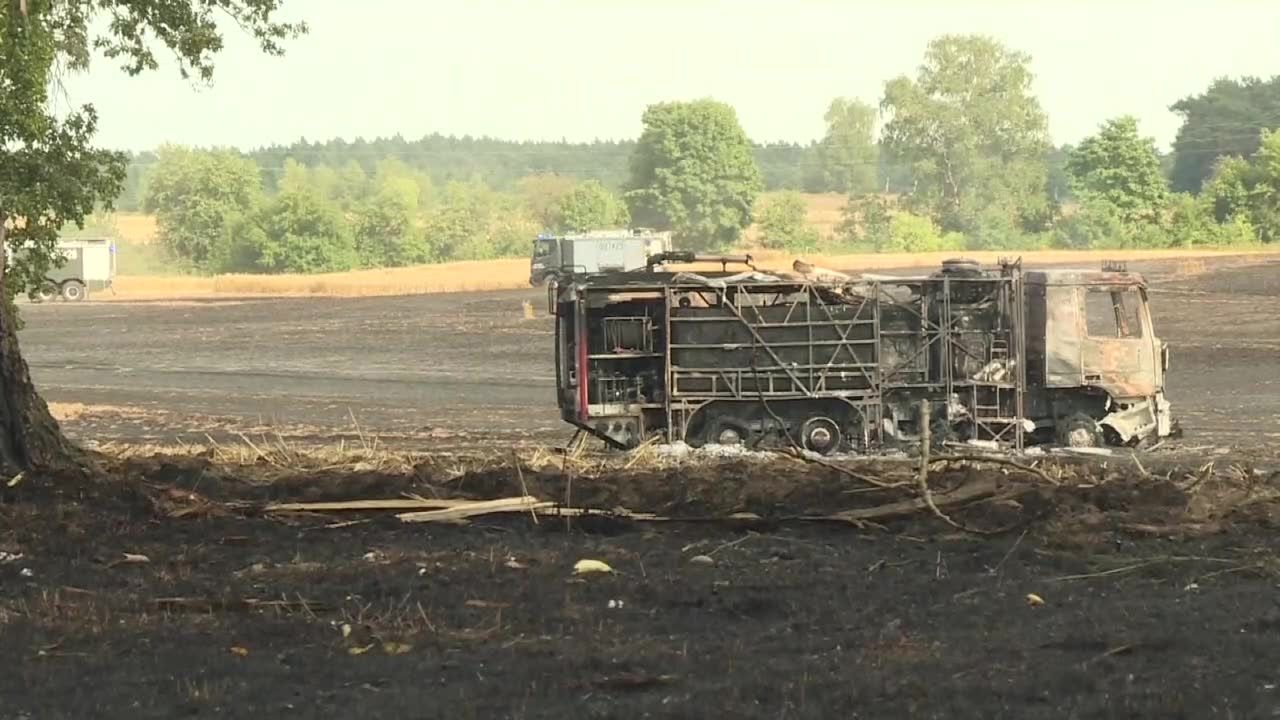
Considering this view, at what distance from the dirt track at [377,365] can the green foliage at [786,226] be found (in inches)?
2292

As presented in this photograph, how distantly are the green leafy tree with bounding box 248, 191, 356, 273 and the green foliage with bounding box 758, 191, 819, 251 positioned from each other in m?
32.1

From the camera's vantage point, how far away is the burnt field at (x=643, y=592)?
8.52 m

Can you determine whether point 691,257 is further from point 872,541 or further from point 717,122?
point 717,122

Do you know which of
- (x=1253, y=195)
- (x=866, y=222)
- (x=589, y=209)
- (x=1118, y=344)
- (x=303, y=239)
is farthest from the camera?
(x=589, y=209)

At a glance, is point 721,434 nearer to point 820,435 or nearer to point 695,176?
point 820,435

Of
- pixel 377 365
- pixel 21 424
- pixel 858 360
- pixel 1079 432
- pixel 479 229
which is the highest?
pixel 479 229

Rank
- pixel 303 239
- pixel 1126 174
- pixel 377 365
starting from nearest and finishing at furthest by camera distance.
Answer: pixel 377 365 < pixel 1126 174 < pixel 303 239

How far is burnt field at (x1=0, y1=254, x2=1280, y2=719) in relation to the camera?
27.9 ft

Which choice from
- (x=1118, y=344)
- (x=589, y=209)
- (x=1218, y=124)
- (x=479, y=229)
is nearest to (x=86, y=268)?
(x=1118, y=344)

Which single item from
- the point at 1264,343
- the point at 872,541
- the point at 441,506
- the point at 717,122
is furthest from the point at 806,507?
the point at 717,122

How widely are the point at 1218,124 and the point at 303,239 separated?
267 feet

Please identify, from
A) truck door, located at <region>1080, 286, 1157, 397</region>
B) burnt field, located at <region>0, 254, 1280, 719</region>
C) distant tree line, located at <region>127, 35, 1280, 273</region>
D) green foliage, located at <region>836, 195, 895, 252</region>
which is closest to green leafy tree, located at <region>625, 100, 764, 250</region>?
distant tree line, located at <region>127, 35, 1280, 273</region>

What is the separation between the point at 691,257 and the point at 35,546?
13533mm

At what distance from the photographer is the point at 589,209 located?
457ft
